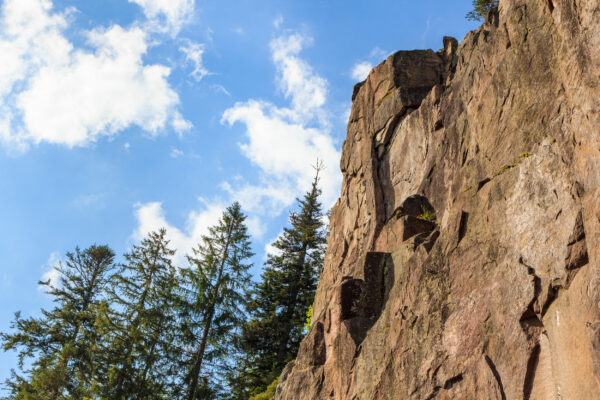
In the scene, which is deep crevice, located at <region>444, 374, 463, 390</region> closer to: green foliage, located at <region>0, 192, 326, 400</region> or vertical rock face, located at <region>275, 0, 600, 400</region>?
vertical rock face, located at <region>275, 0, 600, 400</region>

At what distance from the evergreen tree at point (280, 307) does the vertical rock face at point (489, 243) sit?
36.2 feet

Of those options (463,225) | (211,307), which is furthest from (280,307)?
(463,225)

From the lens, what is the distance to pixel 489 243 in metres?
11.5

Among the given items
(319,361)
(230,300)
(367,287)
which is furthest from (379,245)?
(230,300)

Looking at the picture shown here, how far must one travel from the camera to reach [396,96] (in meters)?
21.3

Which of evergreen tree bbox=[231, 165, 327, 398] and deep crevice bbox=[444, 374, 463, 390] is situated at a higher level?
evergreen tree bbox=[231, 165, 327, 398]

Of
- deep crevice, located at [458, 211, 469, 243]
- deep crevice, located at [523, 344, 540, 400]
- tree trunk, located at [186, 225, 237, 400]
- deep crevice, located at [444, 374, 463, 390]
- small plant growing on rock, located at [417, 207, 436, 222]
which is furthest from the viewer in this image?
tree trunk, located at [186, 225, 237, 400]

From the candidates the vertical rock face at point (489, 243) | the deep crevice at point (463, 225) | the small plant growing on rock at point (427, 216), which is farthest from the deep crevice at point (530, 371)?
the small plant growing on rock at point (427, 216)

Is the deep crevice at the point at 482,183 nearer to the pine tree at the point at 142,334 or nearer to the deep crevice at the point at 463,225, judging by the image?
the deep crevice at the point at 463,225

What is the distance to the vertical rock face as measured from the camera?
928 cm

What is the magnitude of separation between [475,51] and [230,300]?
19.7 m

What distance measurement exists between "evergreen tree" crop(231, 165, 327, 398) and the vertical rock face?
1105cm

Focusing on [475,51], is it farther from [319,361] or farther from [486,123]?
[319,361]

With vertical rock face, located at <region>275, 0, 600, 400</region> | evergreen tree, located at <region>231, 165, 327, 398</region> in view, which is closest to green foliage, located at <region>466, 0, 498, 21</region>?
vertical rock face, located at <region>275, 0, 600, 400</region>
